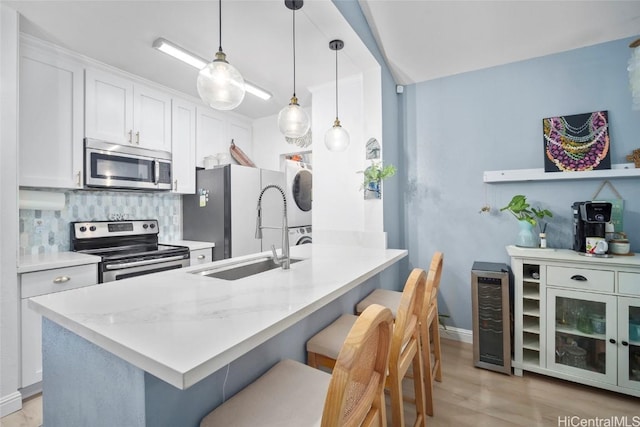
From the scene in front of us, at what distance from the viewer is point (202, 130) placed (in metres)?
3.49

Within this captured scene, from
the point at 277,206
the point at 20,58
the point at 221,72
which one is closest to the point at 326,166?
the point at 277,206

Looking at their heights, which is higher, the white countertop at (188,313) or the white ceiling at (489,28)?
the white ceiling at (489,28)

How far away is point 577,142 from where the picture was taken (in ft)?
7.50

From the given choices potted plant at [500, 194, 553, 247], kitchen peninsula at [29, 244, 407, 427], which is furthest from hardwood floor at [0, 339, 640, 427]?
kitchen peninsula at [29, 244, 407, 427]

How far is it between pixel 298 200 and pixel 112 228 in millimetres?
2114

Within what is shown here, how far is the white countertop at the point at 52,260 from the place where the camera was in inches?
76.9

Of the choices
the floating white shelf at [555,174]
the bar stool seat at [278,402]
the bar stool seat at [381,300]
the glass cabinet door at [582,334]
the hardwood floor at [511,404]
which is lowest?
the hardwood floor at [511,404]

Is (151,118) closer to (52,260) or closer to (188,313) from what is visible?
(52,260)

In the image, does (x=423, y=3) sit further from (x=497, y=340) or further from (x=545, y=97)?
(x=497, y=340)

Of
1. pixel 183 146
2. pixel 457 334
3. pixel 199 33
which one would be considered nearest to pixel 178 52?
pixel 199 33

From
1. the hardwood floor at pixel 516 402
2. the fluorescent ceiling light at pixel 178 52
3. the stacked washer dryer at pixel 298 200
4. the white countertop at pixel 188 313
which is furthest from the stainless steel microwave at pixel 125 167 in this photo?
the hardwood floor at pixel 516 402

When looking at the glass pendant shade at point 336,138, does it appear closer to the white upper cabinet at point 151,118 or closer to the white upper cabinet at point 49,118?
the white upper cabinet at point 151,118

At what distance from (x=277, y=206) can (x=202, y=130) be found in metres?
1.28

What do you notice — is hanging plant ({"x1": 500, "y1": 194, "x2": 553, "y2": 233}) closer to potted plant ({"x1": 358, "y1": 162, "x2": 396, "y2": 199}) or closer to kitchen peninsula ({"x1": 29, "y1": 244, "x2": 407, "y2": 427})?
potted plant ({"x1": 358, "y1": 162, "x2": 396, "y2": 199})
